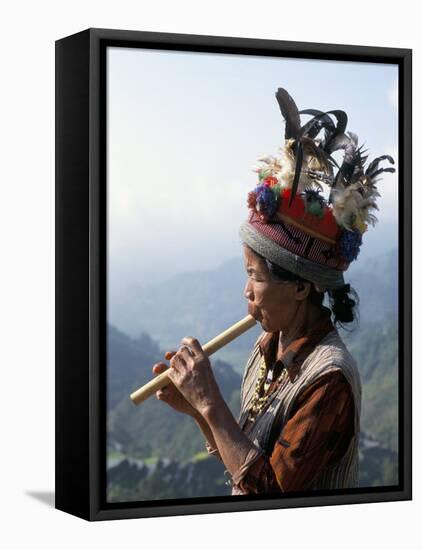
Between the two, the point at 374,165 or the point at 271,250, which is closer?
the point at 271,250

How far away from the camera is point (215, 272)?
921 centimetres

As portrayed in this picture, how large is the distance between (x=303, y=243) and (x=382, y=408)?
1116 millimetres

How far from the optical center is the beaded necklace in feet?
30.2

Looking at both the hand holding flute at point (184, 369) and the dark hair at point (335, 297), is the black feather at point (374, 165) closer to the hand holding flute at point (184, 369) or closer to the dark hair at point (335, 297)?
the dark hair at point (335, 297)

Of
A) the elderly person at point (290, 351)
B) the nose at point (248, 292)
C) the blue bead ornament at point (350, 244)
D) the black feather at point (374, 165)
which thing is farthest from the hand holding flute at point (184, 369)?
the black feather at point (374, 165)

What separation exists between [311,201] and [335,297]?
1.83ft

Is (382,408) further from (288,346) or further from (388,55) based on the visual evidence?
(388,55)

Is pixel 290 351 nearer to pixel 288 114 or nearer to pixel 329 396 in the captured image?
pixel 329 396

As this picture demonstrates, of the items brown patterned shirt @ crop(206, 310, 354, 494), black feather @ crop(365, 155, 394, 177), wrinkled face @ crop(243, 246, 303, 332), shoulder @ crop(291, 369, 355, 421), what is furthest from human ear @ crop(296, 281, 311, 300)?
black feather @ crop(365, 155, 394, 177)

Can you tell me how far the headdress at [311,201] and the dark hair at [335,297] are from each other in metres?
0.03

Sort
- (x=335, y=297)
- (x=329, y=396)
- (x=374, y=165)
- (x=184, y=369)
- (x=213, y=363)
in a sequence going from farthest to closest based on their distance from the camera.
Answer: (x=374, y=165), (x=335, y=297), (x=329, y=396), (x=213, y=363), (x=184, y=369)

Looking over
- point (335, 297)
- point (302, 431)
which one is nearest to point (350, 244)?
point (335, 297)

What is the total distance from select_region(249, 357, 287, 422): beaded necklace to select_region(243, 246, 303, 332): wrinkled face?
227 mm

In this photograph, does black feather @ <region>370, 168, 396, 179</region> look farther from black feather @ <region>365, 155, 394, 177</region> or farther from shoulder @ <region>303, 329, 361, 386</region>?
shoulder @ <region>303, 329, 361, 386</region>
